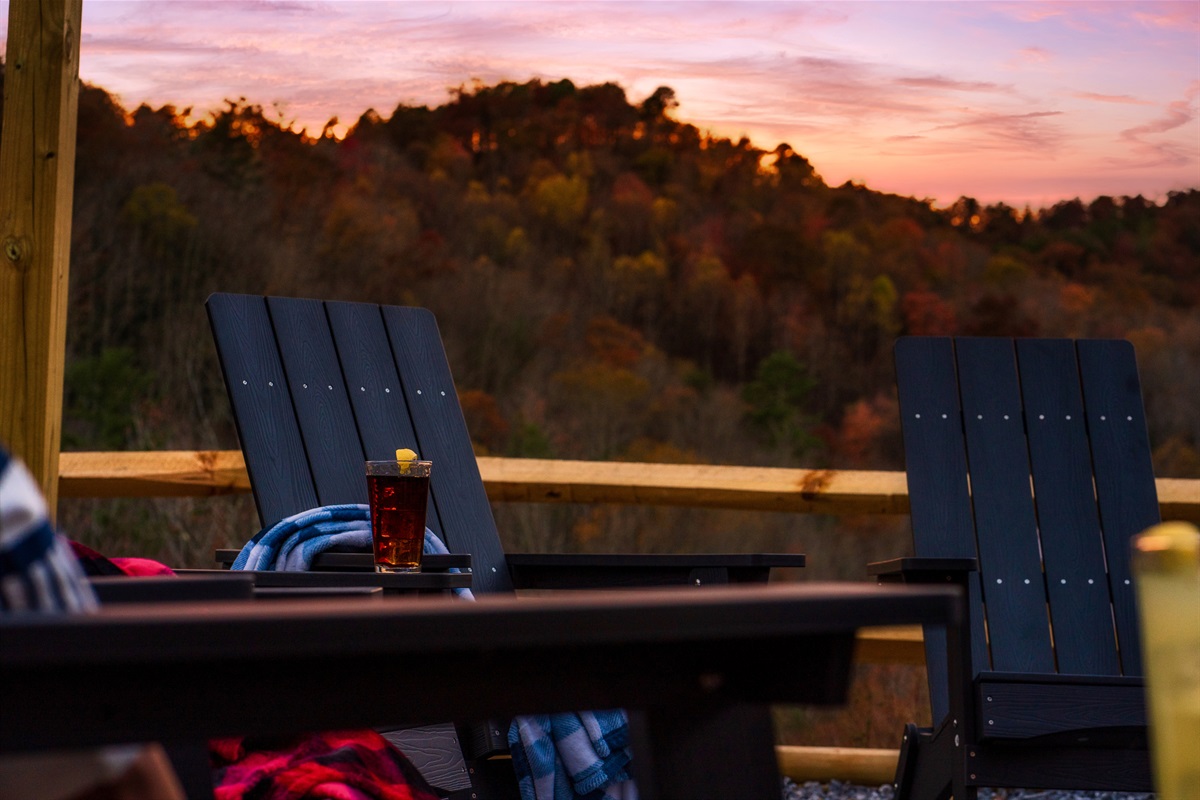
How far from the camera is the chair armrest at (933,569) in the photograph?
7.11 feet

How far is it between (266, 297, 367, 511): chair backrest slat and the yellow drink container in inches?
75.9

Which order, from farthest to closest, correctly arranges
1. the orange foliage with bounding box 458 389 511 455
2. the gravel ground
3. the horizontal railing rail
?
the orange foliage with bounding box 458 389 511 455 < the horizontal railing rail < the gravel ground

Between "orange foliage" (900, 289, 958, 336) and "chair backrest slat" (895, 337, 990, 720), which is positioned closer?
"chair backrest slat" (895, 337, 990, 720)

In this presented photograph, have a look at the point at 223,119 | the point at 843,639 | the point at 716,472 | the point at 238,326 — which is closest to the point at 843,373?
the point at 223,119

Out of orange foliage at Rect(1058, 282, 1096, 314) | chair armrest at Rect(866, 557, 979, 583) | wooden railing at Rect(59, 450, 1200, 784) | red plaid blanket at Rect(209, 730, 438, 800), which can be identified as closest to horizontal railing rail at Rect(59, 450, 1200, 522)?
wooden railing at Rect(59, 450, 1200, 784)

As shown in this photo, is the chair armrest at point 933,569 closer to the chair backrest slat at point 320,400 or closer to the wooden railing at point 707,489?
the chair backrest slat at point 320,400

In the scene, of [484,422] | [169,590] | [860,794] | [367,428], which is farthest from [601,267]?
[169,590]

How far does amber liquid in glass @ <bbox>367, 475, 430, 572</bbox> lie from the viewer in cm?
190

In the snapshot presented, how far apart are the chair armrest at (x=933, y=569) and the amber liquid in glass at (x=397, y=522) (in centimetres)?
79

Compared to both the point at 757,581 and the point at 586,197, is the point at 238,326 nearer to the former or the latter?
the point at 757,581

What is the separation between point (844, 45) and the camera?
655cm

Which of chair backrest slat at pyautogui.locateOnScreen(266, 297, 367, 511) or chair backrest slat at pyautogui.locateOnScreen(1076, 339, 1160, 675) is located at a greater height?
chair backrest slat at pyautogui.locateOnScreen(266, 297, 367, 511)

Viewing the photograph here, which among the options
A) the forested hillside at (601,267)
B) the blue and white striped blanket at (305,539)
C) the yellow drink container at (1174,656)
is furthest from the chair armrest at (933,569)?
the forested hillside at (601,267)

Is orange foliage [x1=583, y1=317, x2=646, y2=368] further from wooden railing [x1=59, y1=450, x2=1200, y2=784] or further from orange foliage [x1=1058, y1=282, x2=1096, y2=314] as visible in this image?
wooden railing [x1=59, y1=450, x2=1200, y2=784]
